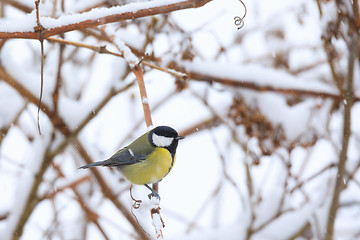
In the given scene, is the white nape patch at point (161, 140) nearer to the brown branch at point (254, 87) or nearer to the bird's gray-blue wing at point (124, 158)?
the bird's gray-blue wing at point (124, 158)

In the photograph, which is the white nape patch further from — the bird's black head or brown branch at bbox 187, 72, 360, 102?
brown branch at bbox 187, 72, 360, 102

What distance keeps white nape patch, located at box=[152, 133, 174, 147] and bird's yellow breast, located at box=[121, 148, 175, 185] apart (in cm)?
3

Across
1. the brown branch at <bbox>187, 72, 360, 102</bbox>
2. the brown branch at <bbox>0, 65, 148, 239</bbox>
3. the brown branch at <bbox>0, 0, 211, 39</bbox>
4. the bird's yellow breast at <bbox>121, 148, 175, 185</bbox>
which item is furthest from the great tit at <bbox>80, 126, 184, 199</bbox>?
the brown branch at <bbox>0, 0, 211, 39</bbox>

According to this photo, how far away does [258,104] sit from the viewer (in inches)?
116

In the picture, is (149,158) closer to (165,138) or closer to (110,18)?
(165,138)

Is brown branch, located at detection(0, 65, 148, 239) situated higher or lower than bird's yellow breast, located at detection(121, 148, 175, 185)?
higher

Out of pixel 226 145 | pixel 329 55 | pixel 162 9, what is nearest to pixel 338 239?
pixel 226 145

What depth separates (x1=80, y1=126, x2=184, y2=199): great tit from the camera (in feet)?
6.93

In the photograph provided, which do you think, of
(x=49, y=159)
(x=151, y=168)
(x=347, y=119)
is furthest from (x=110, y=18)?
(x=49, y=159)

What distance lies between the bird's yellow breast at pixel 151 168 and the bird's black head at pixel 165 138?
0.03 meters

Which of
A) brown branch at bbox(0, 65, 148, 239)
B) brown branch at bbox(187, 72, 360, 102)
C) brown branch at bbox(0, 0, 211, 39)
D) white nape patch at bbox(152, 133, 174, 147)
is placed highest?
brown branch at bbox(187, 72, 360, 102)

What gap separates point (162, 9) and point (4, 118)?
2.12m

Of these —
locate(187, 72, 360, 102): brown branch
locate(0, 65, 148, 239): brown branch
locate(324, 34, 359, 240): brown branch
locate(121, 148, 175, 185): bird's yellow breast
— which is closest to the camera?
locate(324, 34, 359, 240): brown branch

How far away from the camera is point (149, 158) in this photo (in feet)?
7.29
